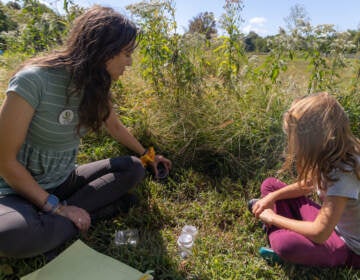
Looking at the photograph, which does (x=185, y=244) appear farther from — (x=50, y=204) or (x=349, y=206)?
(x=349, y=206)

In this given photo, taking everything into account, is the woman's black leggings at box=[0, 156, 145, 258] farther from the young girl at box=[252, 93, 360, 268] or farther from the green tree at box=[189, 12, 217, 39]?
the green tree at box=[189, 12, 217, 39]

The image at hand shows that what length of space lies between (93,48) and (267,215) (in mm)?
1268

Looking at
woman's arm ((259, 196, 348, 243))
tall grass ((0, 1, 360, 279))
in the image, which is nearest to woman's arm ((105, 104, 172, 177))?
tall grass ((0, 1, 360, 279))

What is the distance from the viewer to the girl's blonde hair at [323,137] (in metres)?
1.27

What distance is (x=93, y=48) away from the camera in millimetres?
1366

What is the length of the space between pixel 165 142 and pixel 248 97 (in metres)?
0.92

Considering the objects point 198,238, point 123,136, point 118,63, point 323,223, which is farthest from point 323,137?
point 123,136

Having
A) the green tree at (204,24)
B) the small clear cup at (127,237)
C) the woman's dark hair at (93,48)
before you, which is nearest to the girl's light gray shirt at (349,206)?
the small clear cup at (127,237)

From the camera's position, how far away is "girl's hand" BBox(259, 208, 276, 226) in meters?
1.58

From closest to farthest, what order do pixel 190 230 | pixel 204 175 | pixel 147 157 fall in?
pixel 190 230 < pixel 147 157 < pixel 204 175

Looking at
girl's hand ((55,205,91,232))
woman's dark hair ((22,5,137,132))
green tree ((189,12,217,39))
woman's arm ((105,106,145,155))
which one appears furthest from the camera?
green tree ((189,12,217,39))

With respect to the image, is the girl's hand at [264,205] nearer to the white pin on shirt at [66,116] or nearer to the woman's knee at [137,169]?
the woman's knee at [137,169]

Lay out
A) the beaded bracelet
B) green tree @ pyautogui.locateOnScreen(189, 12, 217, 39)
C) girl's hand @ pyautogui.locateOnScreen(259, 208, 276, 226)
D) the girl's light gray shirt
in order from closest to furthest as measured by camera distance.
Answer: the girl's light gray shirt
girl's hand @ pyautogui.locateOnScreen(259, 208, 276, 226)
the beaded bracelet
green tree @ pyautogui.locateOnScreen(189, 12, 217, 39)

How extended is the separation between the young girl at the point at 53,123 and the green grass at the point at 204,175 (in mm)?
269
